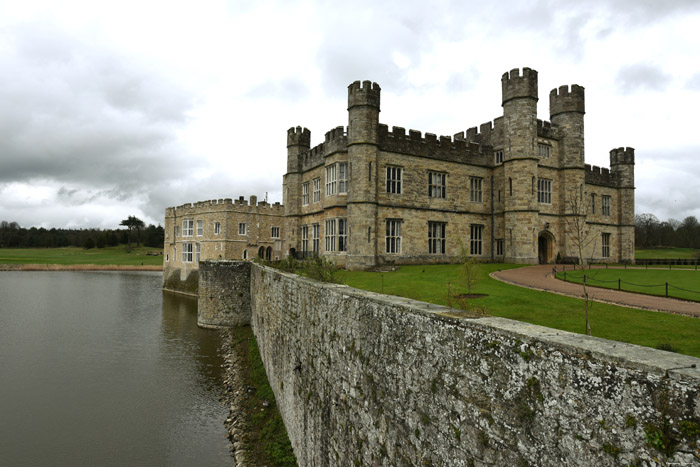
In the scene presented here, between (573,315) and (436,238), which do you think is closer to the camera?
(573,315)

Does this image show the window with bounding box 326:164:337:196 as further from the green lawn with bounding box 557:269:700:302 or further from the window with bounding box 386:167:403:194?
the green lawn with bounding box 557:269:700:302

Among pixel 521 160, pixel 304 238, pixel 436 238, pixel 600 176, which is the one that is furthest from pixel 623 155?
pixel 304 238

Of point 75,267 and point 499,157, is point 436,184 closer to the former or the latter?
point 499,157

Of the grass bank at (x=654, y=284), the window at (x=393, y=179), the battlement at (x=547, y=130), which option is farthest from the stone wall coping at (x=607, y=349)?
the battlement at (x=547, y=130)

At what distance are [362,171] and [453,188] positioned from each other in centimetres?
769

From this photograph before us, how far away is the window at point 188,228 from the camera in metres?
43.0

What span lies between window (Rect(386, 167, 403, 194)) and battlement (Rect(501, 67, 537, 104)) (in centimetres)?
935

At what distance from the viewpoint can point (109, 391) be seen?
15.2 metres

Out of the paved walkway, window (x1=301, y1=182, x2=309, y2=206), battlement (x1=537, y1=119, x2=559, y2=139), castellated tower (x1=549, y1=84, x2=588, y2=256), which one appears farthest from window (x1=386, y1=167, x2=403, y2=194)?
castellated tower (x1=549, y1=84, x2=588, y2=256)

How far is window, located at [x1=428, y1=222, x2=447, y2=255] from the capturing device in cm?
2688

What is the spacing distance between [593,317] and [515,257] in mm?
17690

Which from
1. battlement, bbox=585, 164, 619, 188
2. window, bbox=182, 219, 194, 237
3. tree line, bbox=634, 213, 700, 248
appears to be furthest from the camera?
tree line, bbox=634, 213, 700, 248

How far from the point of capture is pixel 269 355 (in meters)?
13.5

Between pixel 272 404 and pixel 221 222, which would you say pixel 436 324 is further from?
pixel 221 222
